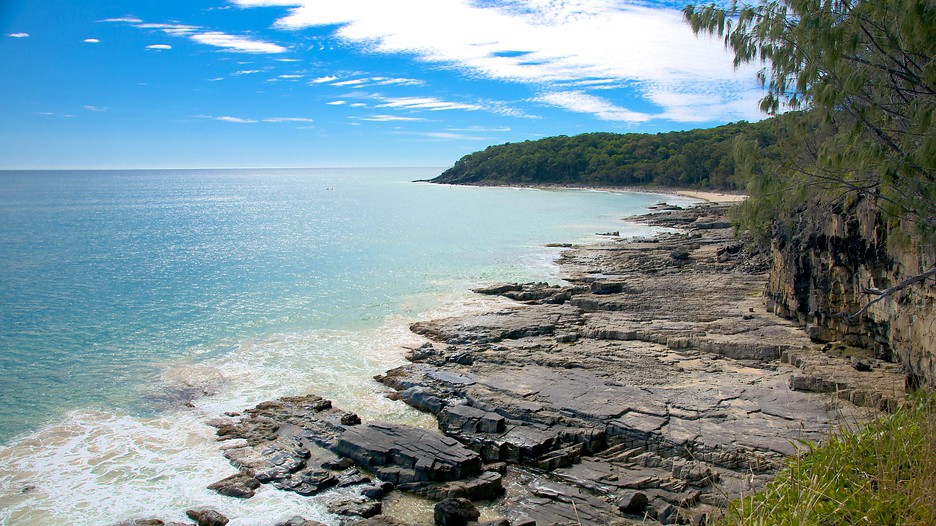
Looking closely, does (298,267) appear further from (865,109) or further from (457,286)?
A: (865,109)

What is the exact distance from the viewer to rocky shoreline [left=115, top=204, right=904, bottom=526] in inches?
456

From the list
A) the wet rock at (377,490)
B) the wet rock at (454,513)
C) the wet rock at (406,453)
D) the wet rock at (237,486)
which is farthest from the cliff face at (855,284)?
the wet rock at (237,486)

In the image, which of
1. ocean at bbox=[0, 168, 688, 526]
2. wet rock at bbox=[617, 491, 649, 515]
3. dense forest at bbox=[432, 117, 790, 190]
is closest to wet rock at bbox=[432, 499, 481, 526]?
ocean at bbox=[0, 168, 688, 526]

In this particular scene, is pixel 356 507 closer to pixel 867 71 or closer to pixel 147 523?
pixel 147 523

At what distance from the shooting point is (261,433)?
15.0 m

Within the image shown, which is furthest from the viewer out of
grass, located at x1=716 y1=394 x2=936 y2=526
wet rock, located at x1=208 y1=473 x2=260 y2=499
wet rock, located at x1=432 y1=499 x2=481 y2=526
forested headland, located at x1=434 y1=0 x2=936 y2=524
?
wet rock, located at x1=208 y1=473 x2=260 y2=499

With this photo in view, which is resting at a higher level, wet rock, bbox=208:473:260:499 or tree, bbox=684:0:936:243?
tree, bbox=684:0:936:243

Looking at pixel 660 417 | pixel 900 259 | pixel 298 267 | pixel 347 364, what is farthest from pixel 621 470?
pixel 298 267

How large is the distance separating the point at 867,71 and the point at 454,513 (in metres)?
10.1

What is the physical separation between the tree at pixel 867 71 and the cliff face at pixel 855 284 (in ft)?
10.3

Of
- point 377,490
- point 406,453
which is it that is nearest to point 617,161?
point 406,453

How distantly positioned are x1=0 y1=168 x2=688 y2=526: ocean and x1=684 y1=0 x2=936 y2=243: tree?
11002mm

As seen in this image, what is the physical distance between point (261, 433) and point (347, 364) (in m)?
5.70

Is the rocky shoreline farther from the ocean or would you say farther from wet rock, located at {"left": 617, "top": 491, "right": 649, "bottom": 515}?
the ocean
